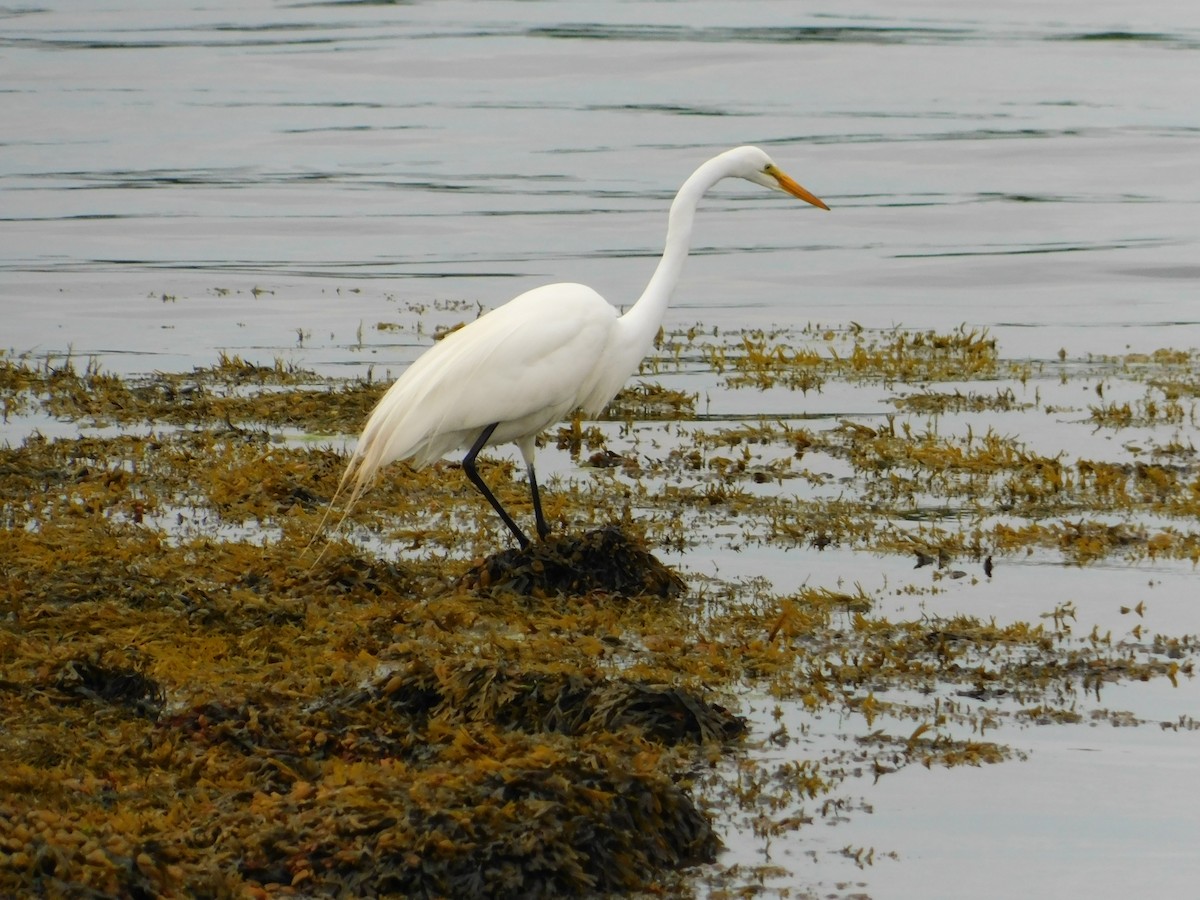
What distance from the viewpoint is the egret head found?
9.13 metres

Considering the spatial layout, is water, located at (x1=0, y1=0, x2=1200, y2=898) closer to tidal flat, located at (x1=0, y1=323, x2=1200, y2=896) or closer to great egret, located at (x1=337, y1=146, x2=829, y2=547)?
tidal flat, located at (x1=0, y1=323, x2=1200, y2=896)

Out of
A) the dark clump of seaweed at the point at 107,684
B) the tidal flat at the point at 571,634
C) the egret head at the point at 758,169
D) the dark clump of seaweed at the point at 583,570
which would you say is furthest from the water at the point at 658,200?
the dark clump of seaweed at the point at 107,684

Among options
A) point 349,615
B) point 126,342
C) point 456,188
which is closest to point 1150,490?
point 349,615

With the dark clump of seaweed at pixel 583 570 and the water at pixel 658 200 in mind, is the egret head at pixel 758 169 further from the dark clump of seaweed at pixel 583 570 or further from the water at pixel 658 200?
the dark clump of seaweed at pixel 583 570

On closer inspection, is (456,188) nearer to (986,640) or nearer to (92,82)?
(92,82)

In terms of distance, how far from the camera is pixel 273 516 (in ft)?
29.5

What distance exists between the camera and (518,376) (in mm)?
8242

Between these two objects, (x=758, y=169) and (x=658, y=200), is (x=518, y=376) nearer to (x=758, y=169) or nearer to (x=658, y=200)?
(x=758, y=169)

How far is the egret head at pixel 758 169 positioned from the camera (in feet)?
30.0

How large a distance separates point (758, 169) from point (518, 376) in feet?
6.15

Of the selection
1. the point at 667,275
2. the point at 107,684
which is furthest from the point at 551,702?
the point at 667,275

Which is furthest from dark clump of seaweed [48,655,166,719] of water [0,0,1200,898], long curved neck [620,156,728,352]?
long curved neck [620,156,728,352]

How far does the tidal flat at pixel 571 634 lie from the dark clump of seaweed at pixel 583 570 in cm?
1

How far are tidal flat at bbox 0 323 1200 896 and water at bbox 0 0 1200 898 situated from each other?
0.26 meters
